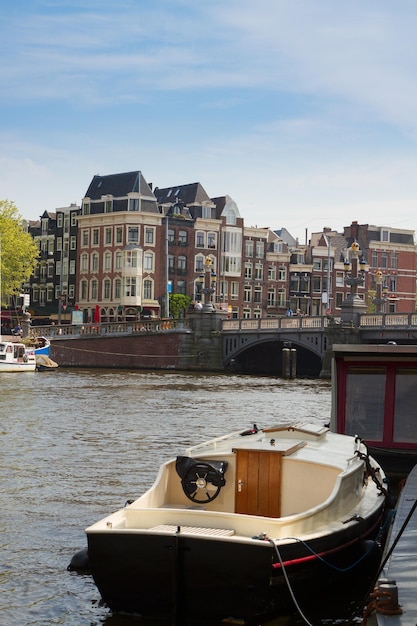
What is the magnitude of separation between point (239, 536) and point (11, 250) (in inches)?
2744

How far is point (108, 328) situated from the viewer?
74.0 m

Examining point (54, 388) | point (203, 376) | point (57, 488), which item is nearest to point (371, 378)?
point (57, 488)

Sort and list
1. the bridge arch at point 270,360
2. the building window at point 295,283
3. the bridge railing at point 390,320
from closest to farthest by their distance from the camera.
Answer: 1. the bridge railing at point 390,320
2. the bridge arch at point 270,360
3. the building window at point 295,283

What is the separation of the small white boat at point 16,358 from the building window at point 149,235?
29.6m

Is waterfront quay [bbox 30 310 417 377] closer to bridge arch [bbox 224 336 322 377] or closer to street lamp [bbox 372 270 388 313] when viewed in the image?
bridge arch [bbox 224 336 322 377]

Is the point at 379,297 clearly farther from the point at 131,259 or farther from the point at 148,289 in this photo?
the point at 131,259

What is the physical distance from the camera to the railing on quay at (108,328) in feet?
239

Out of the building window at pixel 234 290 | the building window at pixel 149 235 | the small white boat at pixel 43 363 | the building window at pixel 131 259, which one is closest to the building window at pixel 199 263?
the building window at pixel 234 290

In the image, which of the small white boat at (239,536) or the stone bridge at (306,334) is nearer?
the small white boat at (239,536)

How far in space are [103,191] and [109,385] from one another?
144 ft

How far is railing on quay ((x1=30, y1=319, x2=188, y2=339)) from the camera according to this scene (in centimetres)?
7275

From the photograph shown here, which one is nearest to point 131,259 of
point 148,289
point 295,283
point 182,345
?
point 148,289

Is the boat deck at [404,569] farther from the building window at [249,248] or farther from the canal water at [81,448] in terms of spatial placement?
the building window at [249,248]

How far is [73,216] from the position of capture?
9481cm
